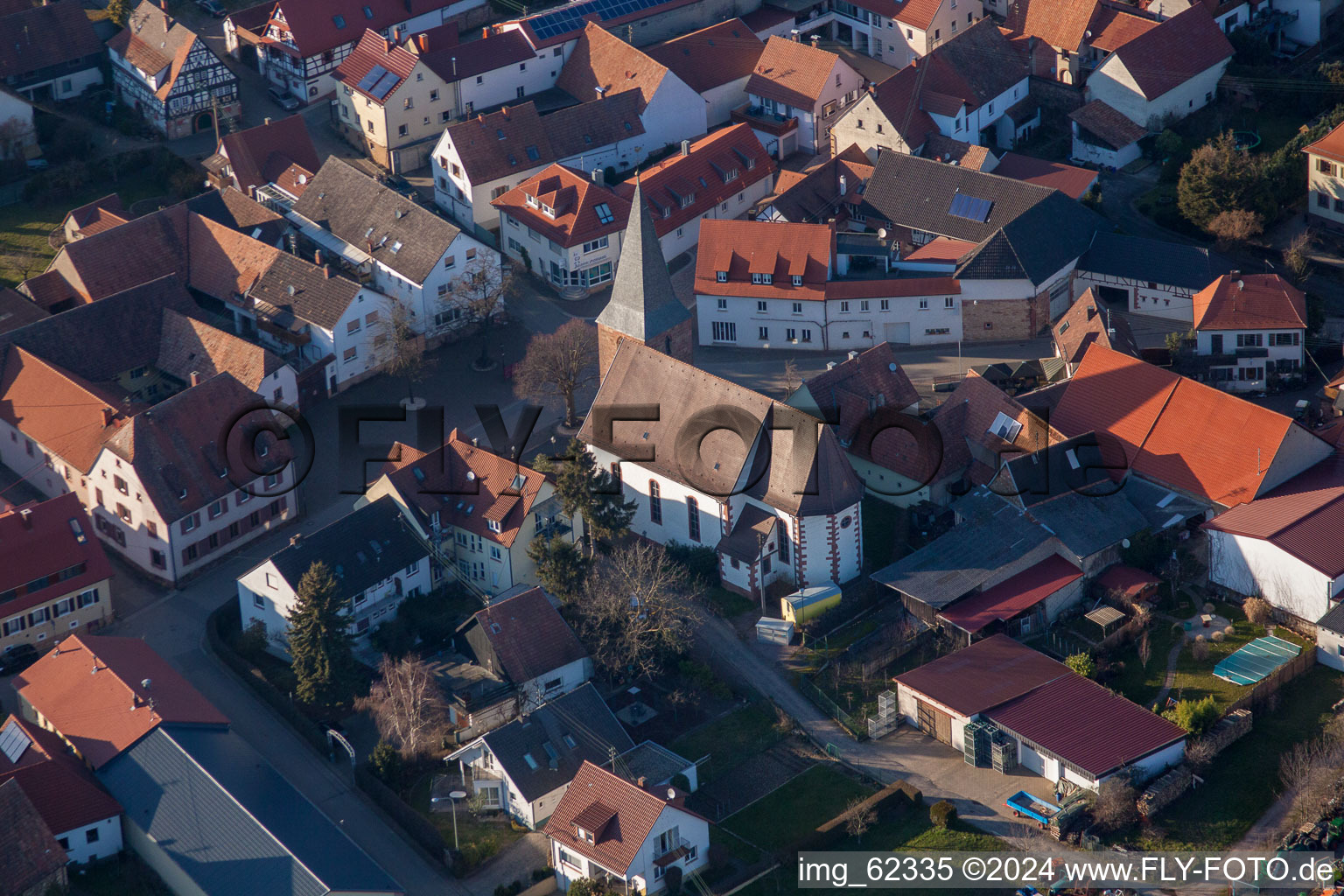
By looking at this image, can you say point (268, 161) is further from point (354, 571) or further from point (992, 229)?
point (992, 229)

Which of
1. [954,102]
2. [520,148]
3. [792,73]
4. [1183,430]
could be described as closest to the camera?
[1183,430]

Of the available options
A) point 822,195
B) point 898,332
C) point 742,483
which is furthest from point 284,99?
point 742,483

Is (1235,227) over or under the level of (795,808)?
over

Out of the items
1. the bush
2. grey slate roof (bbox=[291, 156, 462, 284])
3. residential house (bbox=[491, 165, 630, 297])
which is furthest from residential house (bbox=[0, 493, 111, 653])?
the bush

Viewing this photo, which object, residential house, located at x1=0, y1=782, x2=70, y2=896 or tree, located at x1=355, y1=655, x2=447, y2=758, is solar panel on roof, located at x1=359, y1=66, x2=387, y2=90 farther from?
residential house, located at x1=0, y1=782, x2=70, y2=896

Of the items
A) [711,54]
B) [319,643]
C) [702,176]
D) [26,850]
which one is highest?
[711,54]

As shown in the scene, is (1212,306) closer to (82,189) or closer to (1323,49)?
(1323,49)

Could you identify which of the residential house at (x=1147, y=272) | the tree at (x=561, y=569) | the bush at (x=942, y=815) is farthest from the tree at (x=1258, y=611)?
the tree at (x=561, y=569)

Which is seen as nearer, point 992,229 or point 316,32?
point 992,229
